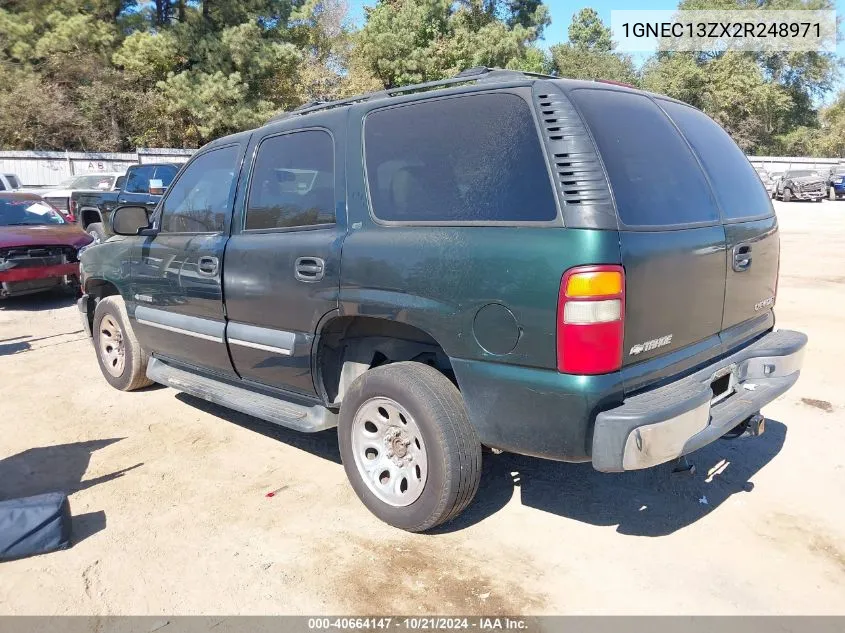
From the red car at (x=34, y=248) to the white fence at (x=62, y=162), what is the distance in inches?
617

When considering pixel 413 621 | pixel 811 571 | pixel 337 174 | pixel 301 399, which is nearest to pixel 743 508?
pixel 811 571

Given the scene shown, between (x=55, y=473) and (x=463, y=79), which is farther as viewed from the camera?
(x=55, y=473)

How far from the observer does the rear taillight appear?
2.61 meters

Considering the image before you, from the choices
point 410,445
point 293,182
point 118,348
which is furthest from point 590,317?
point 118,348

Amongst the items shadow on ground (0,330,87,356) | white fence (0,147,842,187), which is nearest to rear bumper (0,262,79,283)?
shadow on ground (0,330,87,356)

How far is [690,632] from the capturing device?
260 cm

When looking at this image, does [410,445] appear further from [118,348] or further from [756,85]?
[756,85]

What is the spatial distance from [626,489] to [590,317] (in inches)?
61.6

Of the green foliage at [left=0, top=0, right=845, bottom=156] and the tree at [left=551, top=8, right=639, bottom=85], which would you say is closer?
the green foliage at [left=0, top=0, right=845, bottom=156]

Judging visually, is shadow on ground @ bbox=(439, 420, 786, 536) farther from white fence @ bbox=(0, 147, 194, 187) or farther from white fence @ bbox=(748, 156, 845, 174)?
white fence @ bbox=(748, 156, 845, 174)

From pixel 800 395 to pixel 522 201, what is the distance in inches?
140

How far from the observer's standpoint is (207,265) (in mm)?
4242

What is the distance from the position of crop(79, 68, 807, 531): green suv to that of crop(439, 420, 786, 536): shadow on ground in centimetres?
49

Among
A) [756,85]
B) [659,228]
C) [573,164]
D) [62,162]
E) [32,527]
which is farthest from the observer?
[756,85]
